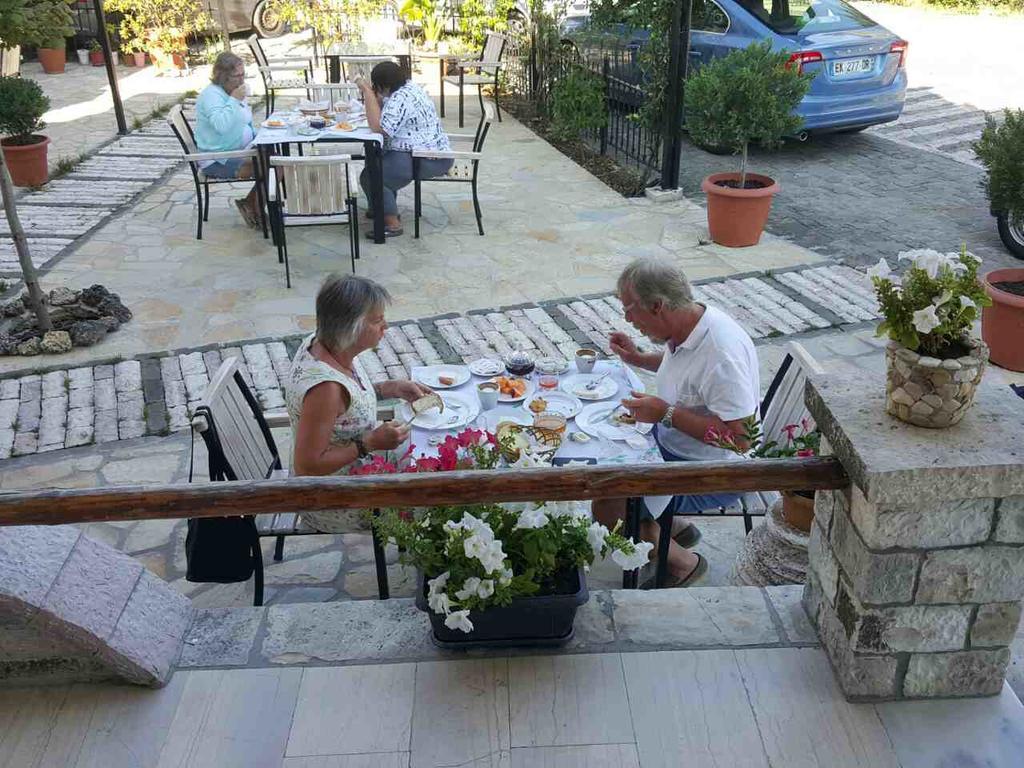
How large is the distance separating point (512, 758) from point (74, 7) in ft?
51.5

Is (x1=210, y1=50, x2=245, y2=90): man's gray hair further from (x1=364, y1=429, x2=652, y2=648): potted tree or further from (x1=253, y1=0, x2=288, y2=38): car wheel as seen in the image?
(x1=253, y1=0, x2=288, y2=38): car wheel

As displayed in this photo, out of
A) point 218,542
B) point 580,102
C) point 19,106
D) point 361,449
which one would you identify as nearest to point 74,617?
point 218,542

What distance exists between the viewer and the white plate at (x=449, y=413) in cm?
339

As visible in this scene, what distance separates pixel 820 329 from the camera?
5.91m

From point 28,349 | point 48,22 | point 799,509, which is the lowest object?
point 28,349

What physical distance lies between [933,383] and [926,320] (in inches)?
6.2

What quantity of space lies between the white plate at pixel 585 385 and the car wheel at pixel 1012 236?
474 centimetres

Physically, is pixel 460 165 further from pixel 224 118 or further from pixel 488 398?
pixel 488 398

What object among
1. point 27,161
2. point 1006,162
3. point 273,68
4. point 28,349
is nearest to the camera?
point 28,349

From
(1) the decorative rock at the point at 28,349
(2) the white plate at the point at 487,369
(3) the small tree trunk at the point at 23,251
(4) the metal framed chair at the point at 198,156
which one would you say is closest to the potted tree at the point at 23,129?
(4) the metal framed chair at the point at 198,156

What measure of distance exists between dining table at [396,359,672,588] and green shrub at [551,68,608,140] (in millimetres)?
6309

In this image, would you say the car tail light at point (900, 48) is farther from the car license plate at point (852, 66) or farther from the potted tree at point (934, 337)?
the potted tree at point (934, 337)

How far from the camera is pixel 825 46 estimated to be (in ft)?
28.8

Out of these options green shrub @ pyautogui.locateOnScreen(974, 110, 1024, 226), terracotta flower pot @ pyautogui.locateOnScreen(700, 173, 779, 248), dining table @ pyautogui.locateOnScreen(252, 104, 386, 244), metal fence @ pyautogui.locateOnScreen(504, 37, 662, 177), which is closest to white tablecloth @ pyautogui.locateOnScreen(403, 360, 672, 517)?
green shrub @ pyautogui.locateOnScreen(974, 110, 1024, 226)
